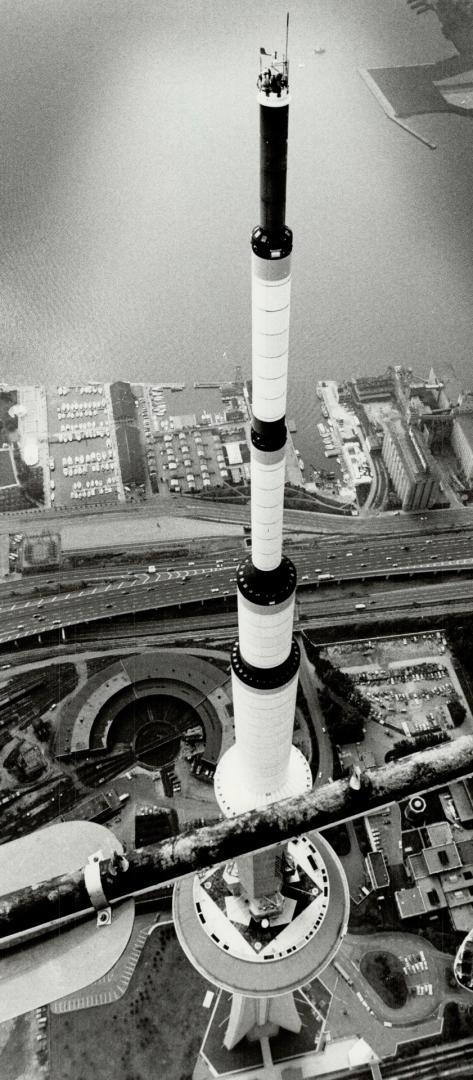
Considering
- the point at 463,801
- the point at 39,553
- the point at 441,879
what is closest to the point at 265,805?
the point at 441,879

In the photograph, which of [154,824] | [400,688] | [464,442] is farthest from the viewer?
[464,442]

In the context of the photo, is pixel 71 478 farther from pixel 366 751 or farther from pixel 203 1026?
pixel 203 1026

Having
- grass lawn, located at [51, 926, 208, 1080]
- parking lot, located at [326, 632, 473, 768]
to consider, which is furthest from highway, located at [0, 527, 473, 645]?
grass lawn, located at [51, 926, 208, 1080]

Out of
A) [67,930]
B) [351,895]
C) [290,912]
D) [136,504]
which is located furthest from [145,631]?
[67,930]

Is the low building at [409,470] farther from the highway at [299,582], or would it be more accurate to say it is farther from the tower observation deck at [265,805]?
the tower observation deck at [265,805]

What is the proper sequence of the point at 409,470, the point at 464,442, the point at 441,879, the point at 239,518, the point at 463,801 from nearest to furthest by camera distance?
the point at 441,879 → the point at 463,801 → the point at 409,470 → the point at 239,518 → the point at 464,442

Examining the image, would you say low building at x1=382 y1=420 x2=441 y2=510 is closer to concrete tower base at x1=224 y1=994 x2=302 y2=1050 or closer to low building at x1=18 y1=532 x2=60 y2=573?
low building at x1=18 y1=532 x2=60 y2=573

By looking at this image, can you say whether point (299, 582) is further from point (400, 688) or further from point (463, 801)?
point (463, 801)

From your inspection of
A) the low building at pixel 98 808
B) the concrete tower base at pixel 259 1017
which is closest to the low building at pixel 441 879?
the concrete tower base at pixel 259 1017
